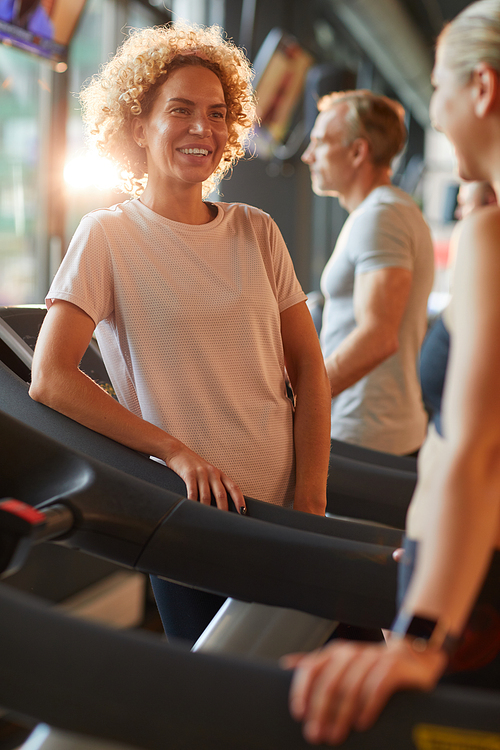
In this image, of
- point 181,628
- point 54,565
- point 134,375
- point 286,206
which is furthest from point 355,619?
point 286,206

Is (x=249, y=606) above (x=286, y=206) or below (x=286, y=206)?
below

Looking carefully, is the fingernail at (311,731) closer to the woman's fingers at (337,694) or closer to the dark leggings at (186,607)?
the woman's fingers at (337,694)

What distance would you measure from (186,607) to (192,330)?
1.67 ft

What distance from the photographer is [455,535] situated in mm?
648

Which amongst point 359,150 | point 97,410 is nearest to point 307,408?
point 97,410

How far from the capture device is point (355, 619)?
104 cm

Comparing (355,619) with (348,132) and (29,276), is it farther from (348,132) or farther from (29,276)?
(29,276)

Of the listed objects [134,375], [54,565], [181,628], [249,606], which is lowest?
[54,565]

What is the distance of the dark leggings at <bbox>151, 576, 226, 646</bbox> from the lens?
4.29 ft

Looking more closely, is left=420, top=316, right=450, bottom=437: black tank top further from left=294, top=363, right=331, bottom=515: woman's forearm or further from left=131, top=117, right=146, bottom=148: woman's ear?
left=131, top=117, right=146, bottom=148: woman's ear

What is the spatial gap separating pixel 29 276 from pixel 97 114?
1960mm

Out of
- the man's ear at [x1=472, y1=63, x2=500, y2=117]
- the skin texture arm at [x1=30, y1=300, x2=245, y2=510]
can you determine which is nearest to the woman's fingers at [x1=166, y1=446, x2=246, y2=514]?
the skin texture arm at [x1=30, y1=300, x2=245, y2=510]

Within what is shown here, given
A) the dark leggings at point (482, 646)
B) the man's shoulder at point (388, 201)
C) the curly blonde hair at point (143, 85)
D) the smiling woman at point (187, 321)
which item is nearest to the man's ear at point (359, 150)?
the man's shoulder at point (388, 201)

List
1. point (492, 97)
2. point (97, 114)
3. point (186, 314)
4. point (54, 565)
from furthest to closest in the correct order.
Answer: point (54, 565) → point (97, 114) → point (186, 314) → point (492, 97)
